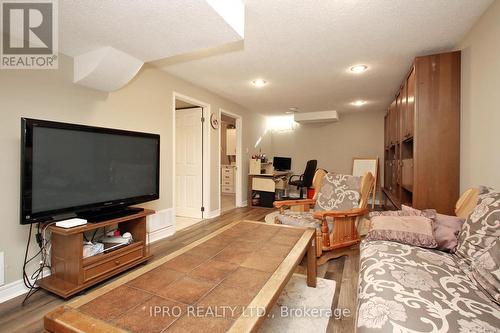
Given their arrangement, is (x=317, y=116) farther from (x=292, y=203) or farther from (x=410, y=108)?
(x=292, y=203)

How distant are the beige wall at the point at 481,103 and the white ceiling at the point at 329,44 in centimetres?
16

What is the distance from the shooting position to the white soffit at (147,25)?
5.06ft

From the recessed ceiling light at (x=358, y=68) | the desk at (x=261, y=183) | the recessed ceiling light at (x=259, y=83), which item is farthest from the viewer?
the desk at (x=261, y=183)

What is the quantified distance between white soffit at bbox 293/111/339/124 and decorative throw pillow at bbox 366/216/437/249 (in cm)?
418

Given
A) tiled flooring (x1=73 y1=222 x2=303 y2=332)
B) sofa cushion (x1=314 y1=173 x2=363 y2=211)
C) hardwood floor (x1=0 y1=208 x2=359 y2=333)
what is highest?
sofa cushion (x1=314 y1=173 x2=363 y2=211)

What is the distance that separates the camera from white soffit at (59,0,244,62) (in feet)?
5.06

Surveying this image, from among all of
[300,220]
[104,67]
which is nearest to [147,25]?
[104,67]

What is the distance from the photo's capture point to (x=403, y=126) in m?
Result: 3.09

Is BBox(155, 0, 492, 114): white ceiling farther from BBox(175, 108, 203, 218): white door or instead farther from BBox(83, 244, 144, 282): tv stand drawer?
BBox(83, 244, 144, 282): tv stand drawer

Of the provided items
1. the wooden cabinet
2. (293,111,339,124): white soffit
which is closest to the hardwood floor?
the wooden cabinet

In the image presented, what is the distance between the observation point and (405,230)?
165 centimetres

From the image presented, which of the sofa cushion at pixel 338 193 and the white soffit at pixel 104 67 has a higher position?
the white soffit at pixel 104 67

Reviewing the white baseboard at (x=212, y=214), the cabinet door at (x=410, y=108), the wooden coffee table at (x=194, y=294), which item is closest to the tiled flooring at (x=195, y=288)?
the wooden coffee table at (x=194, y=294)

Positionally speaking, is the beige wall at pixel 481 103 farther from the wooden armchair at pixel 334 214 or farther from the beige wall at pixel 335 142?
the beige wall at pixel 335 142
